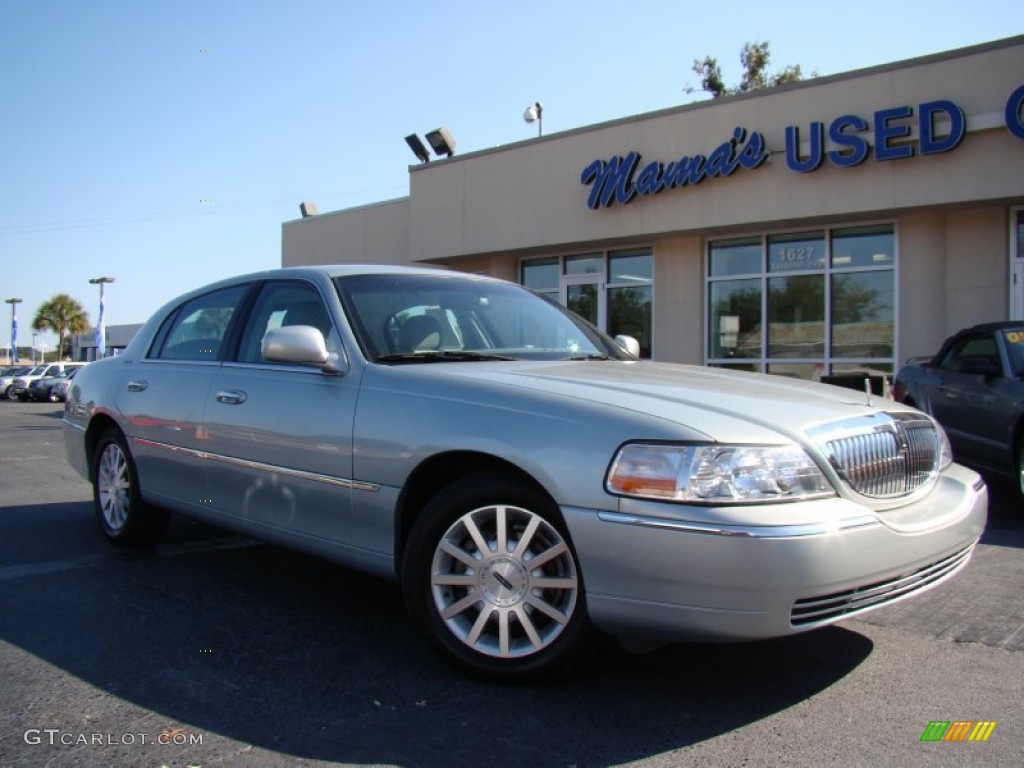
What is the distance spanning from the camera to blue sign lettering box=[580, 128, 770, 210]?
12.2m

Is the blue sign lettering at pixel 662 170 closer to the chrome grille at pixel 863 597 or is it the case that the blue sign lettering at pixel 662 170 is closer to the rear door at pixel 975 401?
the rear door at pixel 975 401

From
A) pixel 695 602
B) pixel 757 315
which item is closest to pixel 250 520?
pixel 695 602

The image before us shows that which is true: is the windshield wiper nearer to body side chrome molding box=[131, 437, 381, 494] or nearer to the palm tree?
body side chrome molding box=[131, 437, 381, 494]

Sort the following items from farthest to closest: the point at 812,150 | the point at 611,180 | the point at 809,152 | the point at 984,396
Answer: the point at 611,180 → the point at 809,152 → the point at 812,150 → the point at 984,396

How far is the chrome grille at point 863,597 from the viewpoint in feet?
8.52

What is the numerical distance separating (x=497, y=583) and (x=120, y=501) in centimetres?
315

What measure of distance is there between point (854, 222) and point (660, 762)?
36.7 ft

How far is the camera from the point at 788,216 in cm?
1186

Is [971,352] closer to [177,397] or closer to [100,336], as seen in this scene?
[177,397]

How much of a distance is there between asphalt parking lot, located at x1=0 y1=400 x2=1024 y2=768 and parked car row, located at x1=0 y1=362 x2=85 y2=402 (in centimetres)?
3363

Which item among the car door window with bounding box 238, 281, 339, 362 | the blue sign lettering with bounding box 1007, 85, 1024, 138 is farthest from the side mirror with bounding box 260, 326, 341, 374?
the blue sign lettering with bounding box 1007, 85, 1024, 138

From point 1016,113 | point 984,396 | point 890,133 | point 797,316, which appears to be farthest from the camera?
point 797,316

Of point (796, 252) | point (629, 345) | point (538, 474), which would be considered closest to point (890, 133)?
point (796, 252)

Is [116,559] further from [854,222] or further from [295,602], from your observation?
[854,222]
